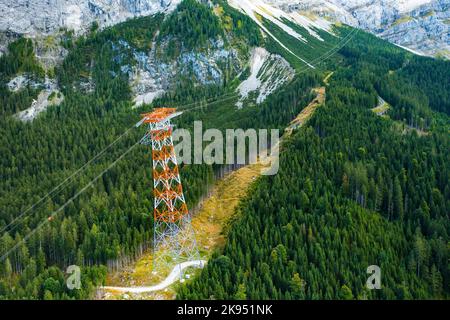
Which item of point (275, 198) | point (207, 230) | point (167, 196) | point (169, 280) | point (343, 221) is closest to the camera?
point (167, 196)

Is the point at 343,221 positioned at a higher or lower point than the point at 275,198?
lower

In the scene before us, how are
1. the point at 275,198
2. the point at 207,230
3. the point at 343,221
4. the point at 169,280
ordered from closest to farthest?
1. the point at 169,280
2. the point at 343,221
3. the point at 207,230
4. the point at 275,198

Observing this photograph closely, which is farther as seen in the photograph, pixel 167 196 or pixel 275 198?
pixel 275 198

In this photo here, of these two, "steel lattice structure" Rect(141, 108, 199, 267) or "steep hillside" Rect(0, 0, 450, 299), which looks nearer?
"steel lattice structure" Rect(141, 108, 199, 267)

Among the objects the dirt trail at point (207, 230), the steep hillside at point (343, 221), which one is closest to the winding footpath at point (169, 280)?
the dirt trail at point (207, 230)

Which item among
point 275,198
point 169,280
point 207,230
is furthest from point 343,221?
point 169,280

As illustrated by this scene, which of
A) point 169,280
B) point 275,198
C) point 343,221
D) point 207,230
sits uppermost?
point 275,198

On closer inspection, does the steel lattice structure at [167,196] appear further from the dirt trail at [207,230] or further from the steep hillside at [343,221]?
the steep hillside at [343,221]

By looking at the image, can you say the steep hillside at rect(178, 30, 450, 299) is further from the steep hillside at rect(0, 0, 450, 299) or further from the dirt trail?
the dirt trail

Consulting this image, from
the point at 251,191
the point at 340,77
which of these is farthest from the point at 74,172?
the point at 340,77

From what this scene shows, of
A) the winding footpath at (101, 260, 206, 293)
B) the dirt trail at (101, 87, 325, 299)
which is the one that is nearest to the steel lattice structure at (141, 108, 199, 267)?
the winding footpath at (101, 260, 206, 293)

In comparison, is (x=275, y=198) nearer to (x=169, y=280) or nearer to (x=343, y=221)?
(x=343, y=221)
